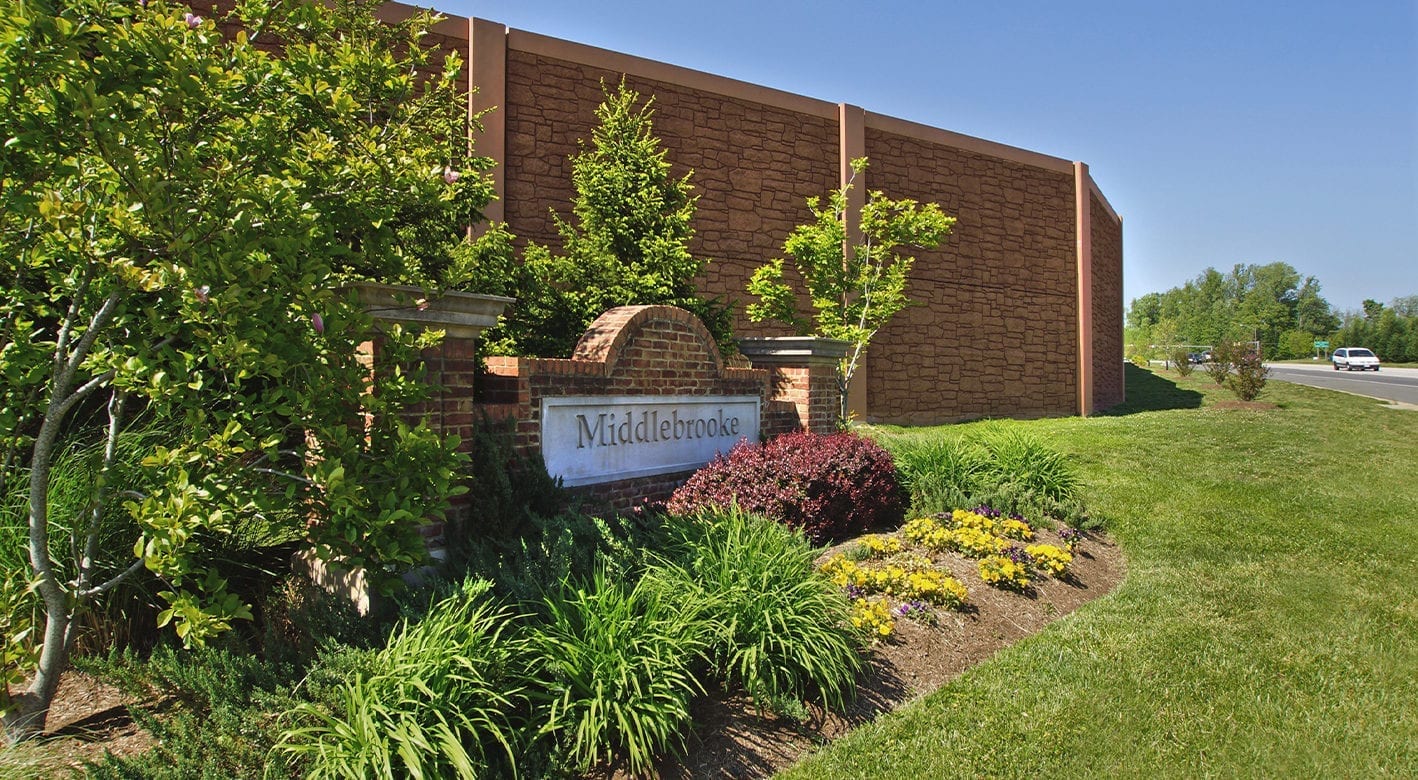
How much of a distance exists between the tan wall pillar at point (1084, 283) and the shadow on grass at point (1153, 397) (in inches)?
36.9

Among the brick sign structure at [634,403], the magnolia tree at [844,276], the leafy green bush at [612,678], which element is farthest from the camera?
the magnolia tree at [844,276]

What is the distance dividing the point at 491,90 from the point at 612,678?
9148mm

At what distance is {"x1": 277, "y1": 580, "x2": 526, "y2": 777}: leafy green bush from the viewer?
2.87 metres

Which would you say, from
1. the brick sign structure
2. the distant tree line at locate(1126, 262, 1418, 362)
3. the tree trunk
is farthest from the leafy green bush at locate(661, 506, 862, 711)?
the distant tree line at locate(1126, 262, 1418, 362)

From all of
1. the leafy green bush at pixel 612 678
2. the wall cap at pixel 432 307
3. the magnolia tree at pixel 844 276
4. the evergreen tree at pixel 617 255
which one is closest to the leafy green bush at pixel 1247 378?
the magnolia tree at pixel 844 276

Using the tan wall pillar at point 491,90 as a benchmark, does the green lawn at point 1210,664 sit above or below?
below

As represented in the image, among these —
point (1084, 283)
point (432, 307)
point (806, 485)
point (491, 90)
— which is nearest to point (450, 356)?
point (432, 307)

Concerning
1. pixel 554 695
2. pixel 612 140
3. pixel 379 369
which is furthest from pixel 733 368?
pixel 554 695

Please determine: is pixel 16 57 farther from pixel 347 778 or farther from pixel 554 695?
pixel 554 695

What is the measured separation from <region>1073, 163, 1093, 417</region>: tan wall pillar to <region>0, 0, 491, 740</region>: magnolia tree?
17.8 m

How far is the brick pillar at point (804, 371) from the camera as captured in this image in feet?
27.5

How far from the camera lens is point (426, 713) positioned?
3.05 metres

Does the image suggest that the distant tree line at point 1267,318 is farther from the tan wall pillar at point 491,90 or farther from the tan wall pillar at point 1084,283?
the tan wall pillar at point 491,90

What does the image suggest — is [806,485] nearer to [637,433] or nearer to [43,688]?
[637,433]
